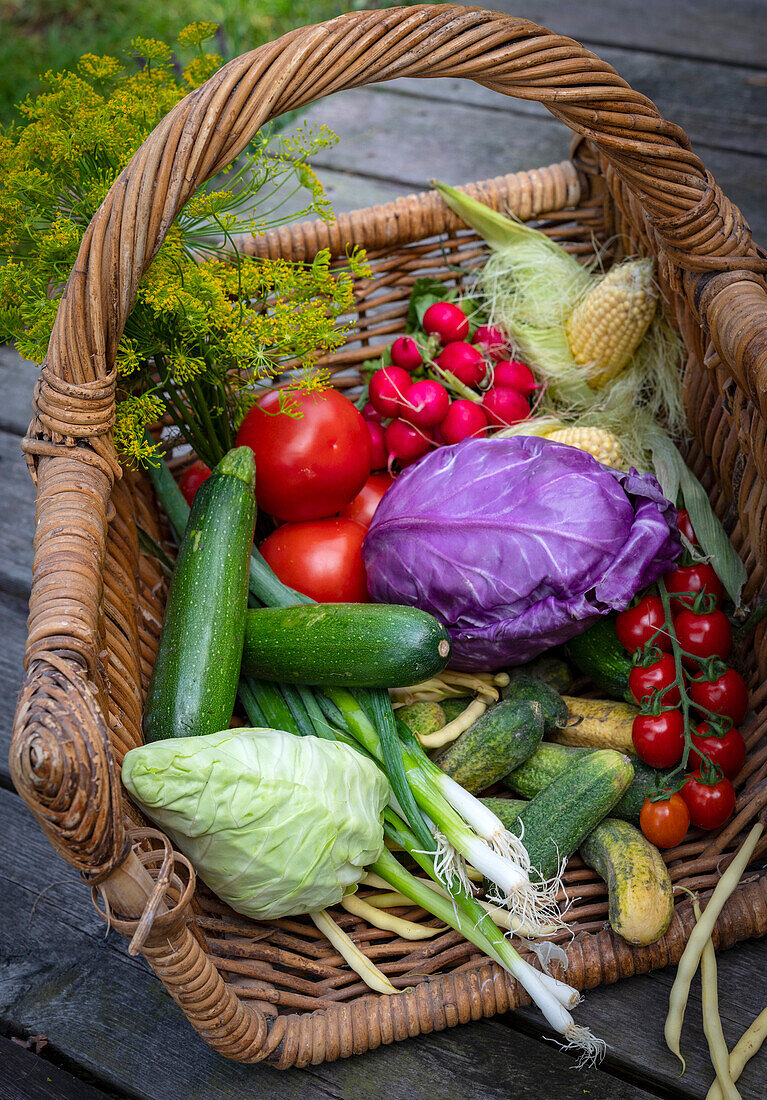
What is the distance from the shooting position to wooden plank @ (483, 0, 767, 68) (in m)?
2.39

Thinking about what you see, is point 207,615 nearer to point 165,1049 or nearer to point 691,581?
point 165,1049

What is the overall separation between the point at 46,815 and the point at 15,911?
0.59 metres

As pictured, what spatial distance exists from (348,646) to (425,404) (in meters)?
0.52

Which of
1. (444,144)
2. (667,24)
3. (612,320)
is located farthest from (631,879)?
(667,24)

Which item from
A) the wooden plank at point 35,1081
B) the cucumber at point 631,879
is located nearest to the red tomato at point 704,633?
the cucumber at point 631,879

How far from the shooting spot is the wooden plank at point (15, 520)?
155 centimetres

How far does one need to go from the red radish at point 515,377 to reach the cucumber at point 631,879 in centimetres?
80

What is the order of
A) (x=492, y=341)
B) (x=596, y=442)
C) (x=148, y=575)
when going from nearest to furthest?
(x=148, y=575) → (x=596, y=442) → (x=492, y=341)

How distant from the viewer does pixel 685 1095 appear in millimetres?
952

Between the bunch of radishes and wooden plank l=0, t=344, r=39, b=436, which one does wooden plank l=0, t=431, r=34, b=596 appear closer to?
wooden plank l=0, t=344, r=39, b=436

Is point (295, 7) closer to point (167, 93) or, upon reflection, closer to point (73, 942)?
point (167, 93)

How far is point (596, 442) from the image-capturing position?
56.2 inches

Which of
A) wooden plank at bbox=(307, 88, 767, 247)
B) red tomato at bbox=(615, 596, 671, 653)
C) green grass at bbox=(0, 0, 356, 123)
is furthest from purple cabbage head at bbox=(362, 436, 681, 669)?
green grass at bbox=(0, 0, 356, 123)

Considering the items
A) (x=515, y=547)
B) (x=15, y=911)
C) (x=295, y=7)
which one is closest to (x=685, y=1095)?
(x=515, y=547)
